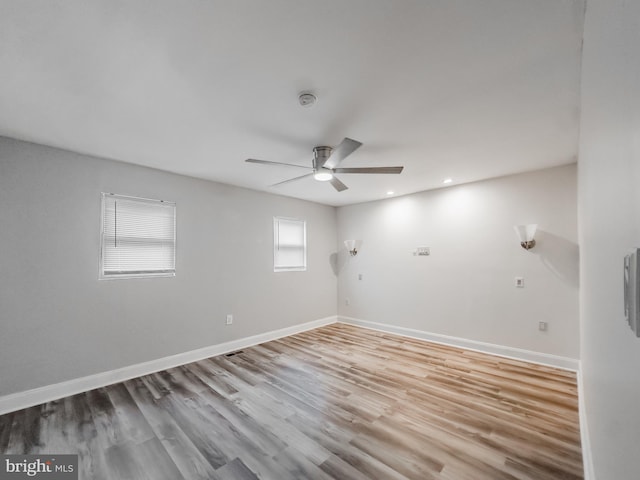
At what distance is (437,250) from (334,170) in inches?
101

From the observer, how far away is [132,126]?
2359mm

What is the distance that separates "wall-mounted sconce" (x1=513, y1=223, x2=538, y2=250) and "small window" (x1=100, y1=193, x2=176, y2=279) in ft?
14.7

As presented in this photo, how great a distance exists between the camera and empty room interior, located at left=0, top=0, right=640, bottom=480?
130 cm

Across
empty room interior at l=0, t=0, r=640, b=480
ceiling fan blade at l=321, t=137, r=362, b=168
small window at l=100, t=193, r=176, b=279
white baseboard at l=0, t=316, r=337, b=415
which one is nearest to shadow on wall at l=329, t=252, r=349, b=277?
empty room interior at l=0, t=0, r=640, b=480

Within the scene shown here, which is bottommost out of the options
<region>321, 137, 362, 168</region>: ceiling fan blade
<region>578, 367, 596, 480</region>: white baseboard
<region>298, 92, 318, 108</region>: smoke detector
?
<region>578, 367, 596, 480</region>: white baseboard

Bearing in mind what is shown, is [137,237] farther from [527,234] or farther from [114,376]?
[527,234]

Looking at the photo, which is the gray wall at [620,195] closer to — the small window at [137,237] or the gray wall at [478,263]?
the gray wall at [478,263]

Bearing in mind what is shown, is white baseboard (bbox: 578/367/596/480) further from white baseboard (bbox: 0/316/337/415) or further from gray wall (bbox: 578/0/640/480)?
white baseboard (bbox: 0/316/337/415)

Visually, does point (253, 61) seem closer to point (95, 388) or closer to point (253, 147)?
point (253, 147)

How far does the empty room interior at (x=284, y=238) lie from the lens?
1.30 metres

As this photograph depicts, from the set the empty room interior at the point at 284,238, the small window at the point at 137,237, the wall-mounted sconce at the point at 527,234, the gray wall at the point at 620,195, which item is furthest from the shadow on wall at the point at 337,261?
the gray wall at the point at 620,195

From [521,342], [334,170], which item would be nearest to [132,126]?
[334,170]

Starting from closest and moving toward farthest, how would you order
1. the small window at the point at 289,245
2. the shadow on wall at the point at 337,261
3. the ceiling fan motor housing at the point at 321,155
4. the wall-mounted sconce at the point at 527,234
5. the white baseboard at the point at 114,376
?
the white baseboard at the point at 114,376
the ceiling fan motor housing at the point at 321,155
the wall-mounted sconce at the point at 527,234
the small window at the point at 289,245
the shadow on wall at the point at 337,261

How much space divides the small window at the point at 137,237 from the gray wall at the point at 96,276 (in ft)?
0.29
